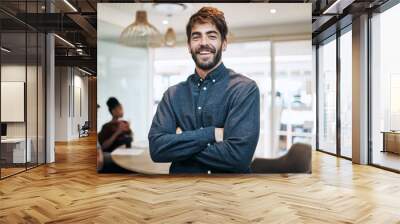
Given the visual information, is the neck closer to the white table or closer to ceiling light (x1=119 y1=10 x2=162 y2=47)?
ceiling light (x1=119 y1=10 x2=162 y2=47)

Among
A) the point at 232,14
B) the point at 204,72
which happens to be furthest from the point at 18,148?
the point at 232,14

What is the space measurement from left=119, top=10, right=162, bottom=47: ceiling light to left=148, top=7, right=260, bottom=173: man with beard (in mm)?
541

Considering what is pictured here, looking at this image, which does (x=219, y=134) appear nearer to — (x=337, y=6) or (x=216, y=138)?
(x=216, y=138)

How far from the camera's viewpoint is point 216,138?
18.9 ft

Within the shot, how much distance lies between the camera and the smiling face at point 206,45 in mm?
6004

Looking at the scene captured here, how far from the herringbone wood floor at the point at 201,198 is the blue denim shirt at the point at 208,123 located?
12.8 inches

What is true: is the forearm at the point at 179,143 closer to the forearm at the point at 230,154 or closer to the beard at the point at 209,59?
the forearm at the point at 230,154

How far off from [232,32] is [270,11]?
68 cm

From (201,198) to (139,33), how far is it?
284 centimetres

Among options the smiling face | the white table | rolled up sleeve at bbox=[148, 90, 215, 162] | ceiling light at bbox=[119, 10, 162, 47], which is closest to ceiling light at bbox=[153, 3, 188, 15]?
ceiling light at bbox=[119, 10, 162, 47]

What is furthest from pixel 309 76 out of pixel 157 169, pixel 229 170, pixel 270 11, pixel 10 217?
pixel 10 217

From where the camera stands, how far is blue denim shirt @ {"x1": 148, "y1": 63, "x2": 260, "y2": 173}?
227 inches

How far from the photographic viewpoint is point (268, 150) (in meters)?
6.08

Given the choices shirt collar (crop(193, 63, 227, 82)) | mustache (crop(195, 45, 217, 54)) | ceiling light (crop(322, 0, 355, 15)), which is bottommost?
shirt collar (crop(193, 63, 227, 82))
